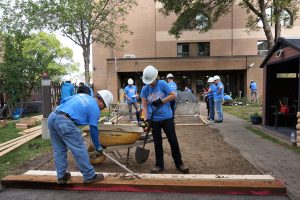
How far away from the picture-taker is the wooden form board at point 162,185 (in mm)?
4791

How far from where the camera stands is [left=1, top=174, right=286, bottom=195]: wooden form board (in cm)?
479

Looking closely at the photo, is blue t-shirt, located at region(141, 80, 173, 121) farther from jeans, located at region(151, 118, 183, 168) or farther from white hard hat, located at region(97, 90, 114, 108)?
white hard hat, located at region(97, 90, 114, 108)

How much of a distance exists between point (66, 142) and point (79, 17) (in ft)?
71.7

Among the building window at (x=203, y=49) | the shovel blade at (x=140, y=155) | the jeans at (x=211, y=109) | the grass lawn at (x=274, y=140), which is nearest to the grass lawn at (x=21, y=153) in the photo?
the shovel blade at (x=140, y=155)

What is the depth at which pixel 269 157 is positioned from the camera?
713 cm

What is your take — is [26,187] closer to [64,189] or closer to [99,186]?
[64,189]

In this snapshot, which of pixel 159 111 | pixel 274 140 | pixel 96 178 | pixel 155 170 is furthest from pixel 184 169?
pixel 274 140

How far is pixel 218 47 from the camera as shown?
3428cm

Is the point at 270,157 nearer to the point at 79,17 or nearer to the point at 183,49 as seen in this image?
the point at 79,17

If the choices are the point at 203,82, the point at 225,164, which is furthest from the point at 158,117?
the point at 203,82

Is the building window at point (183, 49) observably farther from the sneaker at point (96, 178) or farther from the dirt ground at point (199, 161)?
the sneaker at point (96, 178)

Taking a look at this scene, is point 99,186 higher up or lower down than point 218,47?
lower down

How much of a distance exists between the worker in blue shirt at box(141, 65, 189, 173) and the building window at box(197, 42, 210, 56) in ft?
97.3

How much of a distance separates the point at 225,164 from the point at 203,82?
27.8 m
